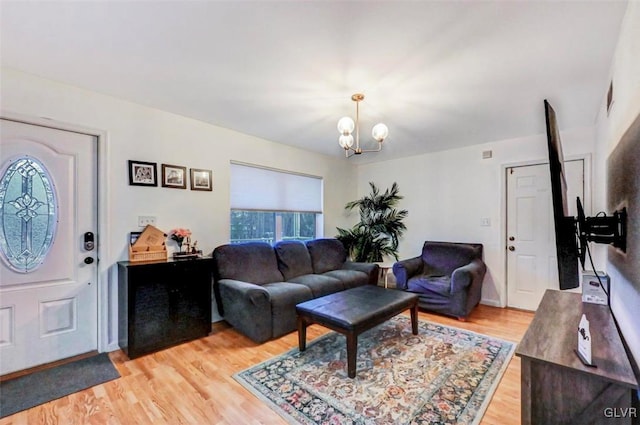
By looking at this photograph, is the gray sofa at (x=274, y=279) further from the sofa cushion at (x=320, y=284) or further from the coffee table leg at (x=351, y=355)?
the coffee table leg at (x=351, y=355)

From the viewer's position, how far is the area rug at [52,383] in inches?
74.0

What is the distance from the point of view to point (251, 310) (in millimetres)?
2781

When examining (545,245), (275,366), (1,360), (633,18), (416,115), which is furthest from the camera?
(545,245)

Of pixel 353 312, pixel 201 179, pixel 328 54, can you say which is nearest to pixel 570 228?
pixel 353 312

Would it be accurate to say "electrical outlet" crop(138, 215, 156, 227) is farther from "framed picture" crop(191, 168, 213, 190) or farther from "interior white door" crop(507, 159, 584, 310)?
"interior white door" crop(507, 159, 584, 310)

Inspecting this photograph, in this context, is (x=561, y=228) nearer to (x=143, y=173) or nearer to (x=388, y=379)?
(x=388, y=379)

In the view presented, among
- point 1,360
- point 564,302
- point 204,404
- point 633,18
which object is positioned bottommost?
point 204,404

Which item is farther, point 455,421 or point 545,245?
point 545,245

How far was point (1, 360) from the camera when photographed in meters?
2.16

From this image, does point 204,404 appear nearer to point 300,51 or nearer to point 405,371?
point 405,371

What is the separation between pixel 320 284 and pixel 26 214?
2796 mm

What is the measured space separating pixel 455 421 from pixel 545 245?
296cm

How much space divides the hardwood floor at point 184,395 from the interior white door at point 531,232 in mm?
1768

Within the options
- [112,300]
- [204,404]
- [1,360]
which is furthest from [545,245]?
[1,360]
